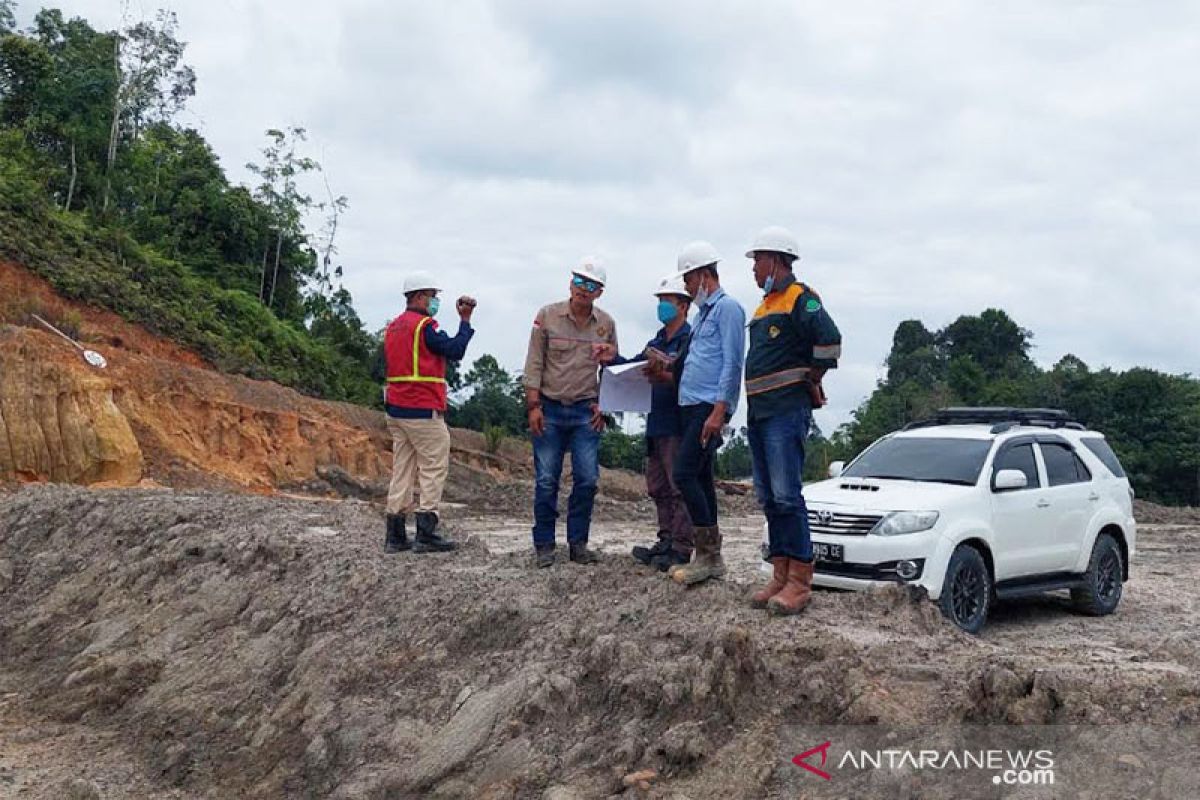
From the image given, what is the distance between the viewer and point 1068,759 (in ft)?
14.6

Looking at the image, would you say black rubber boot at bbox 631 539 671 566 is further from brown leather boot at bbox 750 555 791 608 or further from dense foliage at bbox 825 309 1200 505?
dense foliage at bbox 825 309 1200 505

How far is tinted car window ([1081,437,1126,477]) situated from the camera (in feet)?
33.1

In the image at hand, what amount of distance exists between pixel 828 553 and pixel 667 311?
2.08m

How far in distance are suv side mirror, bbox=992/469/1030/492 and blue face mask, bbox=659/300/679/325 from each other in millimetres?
2817

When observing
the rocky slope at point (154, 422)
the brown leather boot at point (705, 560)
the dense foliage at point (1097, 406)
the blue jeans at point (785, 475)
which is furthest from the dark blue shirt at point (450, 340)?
the dense foliage at point (1097, 406)

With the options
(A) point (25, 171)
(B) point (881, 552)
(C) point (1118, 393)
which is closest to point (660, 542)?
(B) point (881, 552)

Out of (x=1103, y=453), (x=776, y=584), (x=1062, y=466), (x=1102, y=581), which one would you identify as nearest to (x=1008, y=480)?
(x=1062, y=466)

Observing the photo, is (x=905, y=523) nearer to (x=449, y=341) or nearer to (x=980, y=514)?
(x=980, y=514)

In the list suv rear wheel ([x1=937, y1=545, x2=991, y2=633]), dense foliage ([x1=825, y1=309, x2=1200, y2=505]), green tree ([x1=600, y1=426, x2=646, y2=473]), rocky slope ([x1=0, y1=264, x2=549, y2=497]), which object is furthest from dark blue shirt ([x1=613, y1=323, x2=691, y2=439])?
dense foliage ([x1=825, y1=309, x2=1200, y2=505])

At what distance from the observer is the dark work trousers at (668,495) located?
308 inches

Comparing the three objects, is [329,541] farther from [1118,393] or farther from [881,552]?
[1118,393]

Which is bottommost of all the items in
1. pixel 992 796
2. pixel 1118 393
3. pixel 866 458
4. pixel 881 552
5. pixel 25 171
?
pixel 992 796

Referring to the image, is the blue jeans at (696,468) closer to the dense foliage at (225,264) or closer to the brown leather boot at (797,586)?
the brown leather boot at (797,586)

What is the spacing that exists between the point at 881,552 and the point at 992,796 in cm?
365
